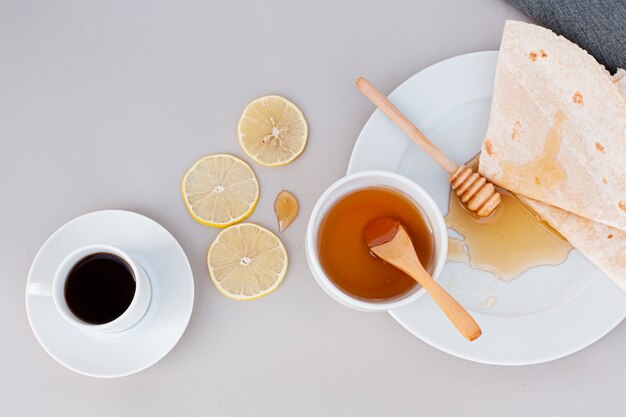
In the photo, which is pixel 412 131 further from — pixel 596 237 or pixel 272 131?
pixel 596 237

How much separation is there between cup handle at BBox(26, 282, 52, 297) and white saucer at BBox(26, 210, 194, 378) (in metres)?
0.04

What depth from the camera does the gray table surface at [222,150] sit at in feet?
3.69

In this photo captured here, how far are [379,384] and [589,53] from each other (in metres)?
0.75

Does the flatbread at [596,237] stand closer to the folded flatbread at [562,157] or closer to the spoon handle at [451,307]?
the folded flatbread at [562,157]

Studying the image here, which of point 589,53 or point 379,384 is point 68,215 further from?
point 589,53

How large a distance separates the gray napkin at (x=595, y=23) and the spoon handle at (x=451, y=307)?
0.58m

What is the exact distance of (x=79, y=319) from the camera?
97cm

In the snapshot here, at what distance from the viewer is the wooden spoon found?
909mm

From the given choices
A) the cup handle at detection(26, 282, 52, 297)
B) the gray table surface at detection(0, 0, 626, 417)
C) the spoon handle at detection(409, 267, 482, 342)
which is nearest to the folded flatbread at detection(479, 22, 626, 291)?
the gray table surface at detection(0, 0, 626, 417)

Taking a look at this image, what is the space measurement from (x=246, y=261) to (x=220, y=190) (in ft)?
0.48

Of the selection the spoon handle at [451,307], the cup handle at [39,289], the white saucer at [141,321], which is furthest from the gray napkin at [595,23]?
the cup handle at [39,289]

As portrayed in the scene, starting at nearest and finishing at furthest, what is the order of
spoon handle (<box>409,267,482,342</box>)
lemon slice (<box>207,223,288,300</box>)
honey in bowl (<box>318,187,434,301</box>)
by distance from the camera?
spoon handle (<box>409,267,482,342</box>), honey in bowl (<box>318,187,434,301</box>), lemon slice (<box>207,223,288,300</box>)

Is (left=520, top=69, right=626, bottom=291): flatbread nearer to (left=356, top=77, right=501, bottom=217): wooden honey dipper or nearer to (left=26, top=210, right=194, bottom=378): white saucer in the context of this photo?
(left=356, top=77, right=501, bottom=217): wooden honey dipper

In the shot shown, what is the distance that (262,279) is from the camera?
112cm
